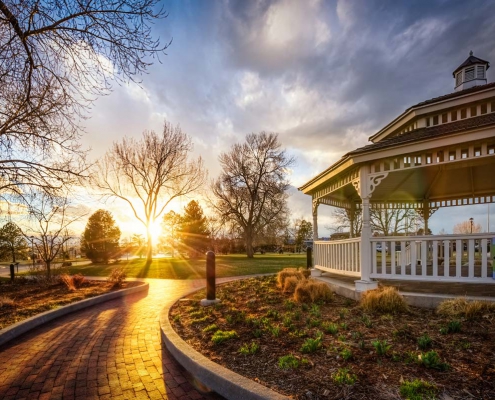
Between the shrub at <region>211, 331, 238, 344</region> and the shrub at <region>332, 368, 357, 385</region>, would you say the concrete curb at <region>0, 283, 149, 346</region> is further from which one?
the shrub at <region>332, 368, 357, 385</region>

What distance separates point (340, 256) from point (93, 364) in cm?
589

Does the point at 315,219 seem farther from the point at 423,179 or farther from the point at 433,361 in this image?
the point at 433,361

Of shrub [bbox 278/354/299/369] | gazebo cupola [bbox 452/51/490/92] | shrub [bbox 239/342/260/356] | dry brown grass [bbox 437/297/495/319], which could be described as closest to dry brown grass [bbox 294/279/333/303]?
dry brown grass [bbox 437/297/495/319]

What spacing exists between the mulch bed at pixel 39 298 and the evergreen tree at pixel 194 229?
814 inches

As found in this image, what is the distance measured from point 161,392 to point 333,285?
5.21 metres

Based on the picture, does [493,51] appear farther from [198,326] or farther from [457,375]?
[198,326]

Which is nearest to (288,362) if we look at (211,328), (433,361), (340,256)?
(433,361)

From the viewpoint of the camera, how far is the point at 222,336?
3926 mm

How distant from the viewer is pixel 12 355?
3912 mm

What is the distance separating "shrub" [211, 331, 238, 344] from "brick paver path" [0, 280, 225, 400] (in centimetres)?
59

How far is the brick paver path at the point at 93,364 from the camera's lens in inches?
113

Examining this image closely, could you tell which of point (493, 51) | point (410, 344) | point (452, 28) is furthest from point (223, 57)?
point (493, 51)

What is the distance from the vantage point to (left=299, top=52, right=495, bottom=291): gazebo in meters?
5.34

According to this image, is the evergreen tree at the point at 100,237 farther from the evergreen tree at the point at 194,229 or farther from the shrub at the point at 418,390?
the shrub at the point at 418,390
